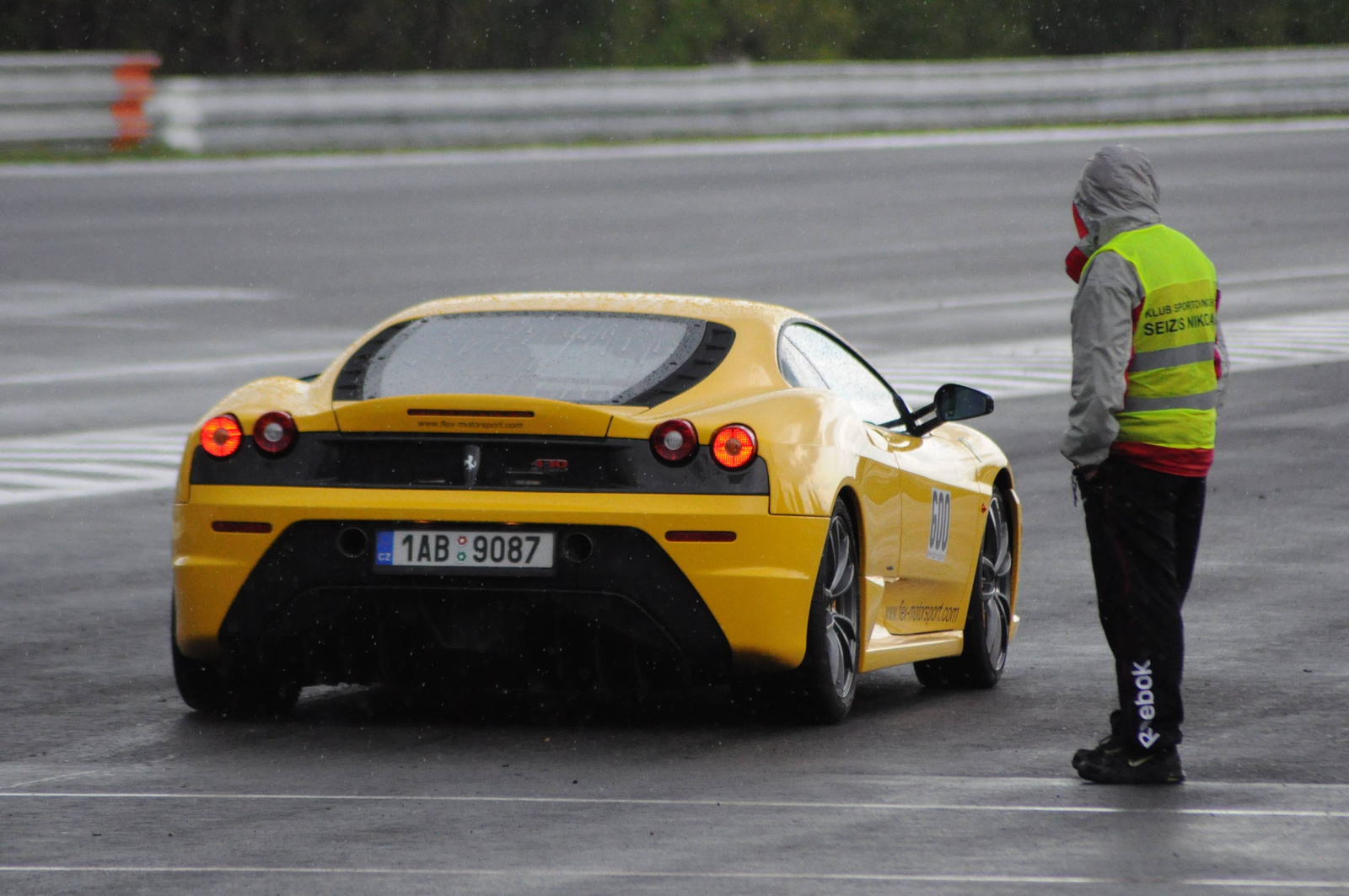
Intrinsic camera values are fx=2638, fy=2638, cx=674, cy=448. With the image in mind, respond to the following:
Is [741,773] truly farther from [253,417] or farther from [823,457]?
[253,417]

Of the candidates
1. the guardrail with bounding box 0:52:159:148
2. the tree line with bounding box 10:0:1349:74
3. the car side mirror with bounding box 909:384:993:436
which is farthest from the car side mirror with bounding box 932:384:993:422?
the tree line with bounding box 10:0:1349:74

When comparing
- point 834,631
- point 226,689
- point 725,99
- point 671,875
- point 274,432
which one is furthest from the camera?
point 725,99

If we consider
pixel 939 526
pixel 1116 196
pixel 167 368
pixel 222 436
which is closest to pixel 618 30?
pixel 167 368

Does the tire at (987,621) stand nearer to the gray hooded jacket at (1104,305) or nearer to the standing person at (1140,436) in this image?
the standing person at (1140,436)

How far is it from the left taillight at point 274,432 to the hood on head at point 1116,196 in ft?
7.53

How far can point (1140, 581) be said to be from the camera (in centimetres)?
695

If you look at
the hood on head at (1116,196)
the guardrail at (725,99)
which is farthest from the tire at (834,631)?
the guardrail at (725,99)

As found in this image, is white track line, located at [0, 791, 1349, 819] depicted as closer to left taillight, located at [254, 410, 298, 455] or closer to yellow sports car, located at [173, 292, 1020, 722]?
yellow sports car, located at [173, 292, 1020, 722]

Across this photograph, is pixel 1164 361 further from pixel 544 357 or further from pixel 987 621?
pixel 987 621

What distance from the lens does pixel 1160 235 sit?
274 inches

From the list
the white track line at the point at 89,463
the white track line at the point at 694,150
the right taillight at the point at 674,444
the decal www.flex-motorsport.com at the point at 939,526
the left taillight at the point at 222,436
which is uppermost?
the right taillight at the point at 674,444

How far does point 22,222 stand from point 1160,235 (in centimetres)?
2358

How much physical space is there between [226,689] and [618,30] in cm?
5370

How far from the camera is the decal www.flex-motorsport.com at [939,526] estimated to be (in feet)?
28.1
